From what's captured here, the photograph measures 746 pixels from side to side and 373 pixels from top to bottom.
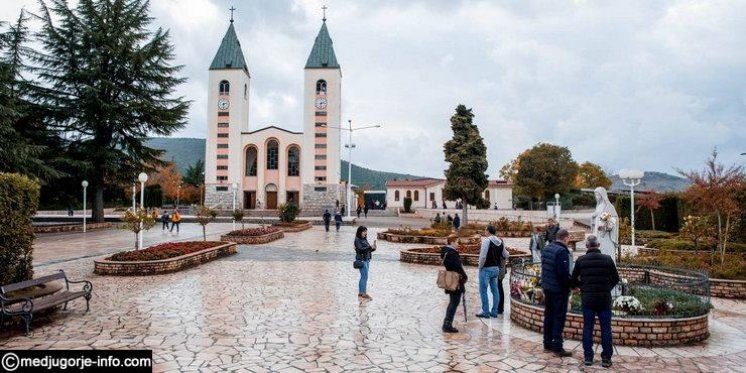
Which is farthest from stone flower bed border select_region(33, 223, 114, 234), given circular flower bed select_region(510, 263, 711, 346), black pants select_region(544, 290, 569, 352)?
black pants select_region(544, 290, 569, 352)

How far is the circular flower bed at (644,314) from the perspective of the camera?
6.49 metres

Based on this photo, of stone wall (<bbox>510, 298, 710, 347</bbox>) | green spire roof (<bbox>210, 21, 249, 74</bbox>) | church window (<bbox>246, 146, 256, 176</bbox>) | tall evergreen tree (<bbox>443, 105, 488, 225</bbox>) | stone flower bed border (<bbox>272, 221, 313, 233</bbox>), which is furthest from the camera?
church window (<bbox>246, 146, 256, 176</bbox>)

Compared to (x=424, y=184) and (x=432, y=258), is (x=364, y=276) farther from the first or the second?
(x=424, y=184)

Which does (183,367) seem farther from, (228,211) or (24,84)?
(228,211)

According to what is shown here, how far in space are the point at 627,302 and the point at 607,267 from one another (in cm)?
165

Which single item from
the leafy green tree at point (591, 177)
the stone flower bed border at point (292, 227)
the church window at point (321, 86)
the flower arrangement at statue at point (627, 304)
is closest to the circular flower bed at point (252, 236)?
the stone flower bed border at point (292, 227)

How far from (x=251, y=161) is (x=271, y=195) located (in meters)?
5.16

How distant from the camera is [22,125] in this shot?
2834 cm

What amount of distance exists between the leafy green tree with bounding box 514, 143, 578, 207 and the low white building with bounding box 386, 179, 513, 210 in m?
14.9

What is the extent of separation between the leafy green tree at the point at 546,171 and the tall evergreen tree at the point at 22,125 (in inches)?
1939

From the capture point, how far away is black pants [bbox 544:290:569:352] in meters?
6.12

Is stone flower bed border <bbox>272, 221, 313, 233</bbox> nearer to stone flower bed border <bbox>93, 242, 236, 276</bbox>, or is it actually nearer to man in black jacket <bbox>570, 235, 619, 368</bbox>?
stone flower bed border <bbox>93, 242, 236, 276</bbox>

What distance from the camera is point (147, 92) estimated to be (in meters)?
32.2

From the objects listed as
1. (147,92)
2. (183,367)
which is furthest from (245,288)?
(147,92)
